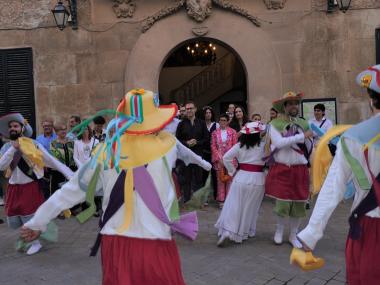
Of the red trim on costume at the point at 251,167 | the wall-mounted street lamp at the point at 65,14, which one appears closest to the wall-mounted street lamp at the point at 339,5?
the red trim on costume at the point at 251,167

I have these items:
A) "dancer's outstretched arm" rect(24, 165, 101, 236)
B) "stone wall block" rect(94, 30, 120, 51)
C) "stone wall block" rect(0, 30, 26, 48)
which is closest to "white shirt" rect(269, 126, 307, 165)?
"dancer's outstretched arm" rect(24, 165, 101, 236)

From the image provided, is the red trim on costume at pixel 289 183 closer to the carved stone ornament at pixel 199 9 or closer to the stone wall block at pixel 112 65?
the carved stone ornament at pixel 199 9

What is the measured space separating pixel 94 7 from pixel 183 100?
7.87 metres

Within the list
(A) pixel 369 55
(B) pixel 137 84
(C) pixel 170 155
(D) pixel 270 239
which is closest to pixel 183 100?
(B) pixel 137 84

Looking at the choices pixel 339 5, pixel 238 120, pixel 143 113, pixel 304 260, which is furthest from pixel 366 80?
pixel 339 5

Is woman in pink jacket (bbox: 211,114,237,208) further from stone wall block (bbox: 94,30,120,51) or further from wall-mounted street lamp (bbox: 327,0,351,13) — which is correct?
wall-mounted street lamp (bbox: 327,0,351,13)

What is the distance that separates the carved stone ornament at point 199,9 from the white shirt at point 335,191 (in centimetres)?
787

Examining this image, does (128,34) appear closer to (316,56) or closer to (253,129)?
(316,56)

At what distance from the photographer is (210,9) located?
10.1 metres

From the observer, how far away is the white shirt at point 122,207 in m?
2.99

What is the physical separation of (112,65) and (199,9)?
90.7 inches

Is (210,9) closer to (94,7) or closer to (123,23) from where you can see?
(123,23)

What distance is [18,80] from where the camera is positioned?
10562mm

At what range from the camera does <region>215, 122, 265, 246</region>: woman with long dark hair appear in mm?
5922
